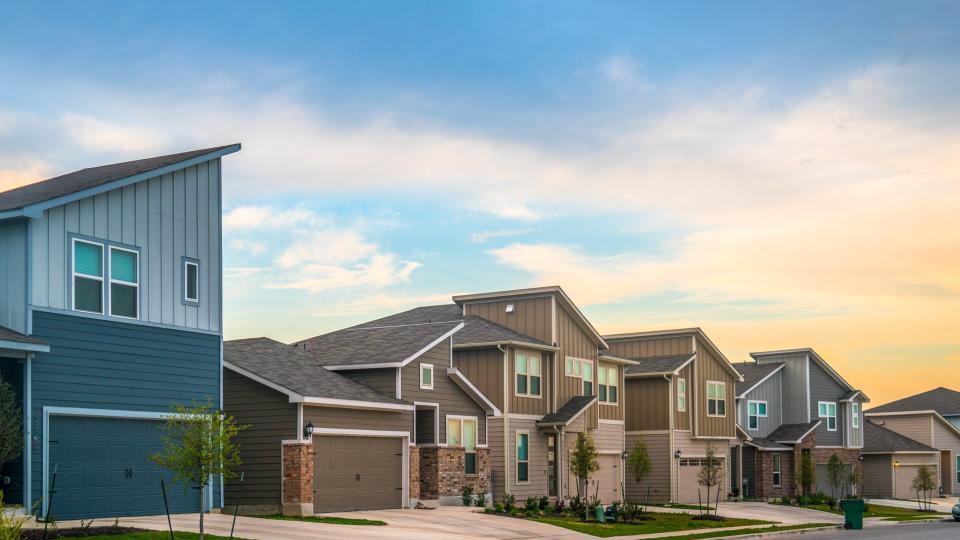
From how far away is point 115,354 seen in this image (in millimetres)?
26422

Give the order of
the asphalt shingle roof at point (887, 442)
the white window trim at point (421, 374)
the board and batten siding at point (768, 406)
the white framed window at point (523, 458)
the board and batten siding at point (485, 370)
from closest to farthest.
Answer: the white window trim at point (421, 374) < the board and batten siding at point (485, 370) < the white framed window at point (523, 458) < the board and batten siding at point (768, 406) < the asphalt shingle roof at point (887, 442)

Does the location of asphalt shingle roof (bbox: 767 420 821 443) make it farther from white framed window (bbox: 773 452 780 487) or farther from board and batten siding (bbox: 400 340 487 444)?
board and batten siding (bbox: 400 340 487 444)

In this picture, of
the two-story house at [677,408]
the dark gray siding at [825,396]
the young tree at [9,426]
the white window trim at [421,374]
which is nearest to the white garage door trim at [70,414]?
the young tree at [9,426]

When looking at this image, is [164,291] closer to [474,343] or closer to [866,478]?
[474,343]

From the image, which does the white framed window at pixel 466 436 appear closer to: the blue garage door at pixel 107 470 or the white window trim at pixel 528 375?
the white window trim at pixel 528 375

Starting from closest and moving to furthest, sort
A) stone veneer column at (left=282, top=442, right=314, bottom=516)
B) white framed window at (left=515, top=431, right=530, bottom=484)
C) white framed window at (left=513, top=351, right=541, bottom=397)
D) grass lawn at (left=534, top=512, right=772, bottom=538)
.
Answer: stone veneer column at (left=282, top=442, right=314, bottom=516), grass lawn at (left=534, top=512, right=772, bottom=538), white framed window at (left=515, top=431, right=530, bottom=484), white framed window at (left=513, top=351, right=541, bottom=397)

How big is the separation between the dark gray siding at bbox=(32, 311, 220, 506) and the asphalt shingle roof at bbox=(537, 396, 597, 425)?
57.7ft

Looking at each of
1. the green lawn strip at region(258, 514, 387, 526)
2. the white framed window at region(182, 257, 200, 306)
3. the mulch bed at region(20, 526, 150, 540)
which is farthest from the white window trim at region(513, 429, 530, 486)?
the mulch bed at region(20, 526, 150, 540)

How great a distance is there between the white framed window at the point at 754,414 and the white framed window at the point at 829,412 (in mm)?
4076

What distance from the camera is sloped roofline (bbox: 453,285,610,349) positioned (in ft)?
149

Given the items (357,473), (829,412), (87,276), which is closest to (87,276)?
(87,276)

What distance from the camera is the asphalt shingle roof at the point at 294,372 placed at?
32.8 metres

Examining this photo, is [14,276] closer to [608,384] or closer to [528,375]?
[528,375]

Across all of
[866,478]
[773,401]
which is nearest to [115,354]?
[773,401]
